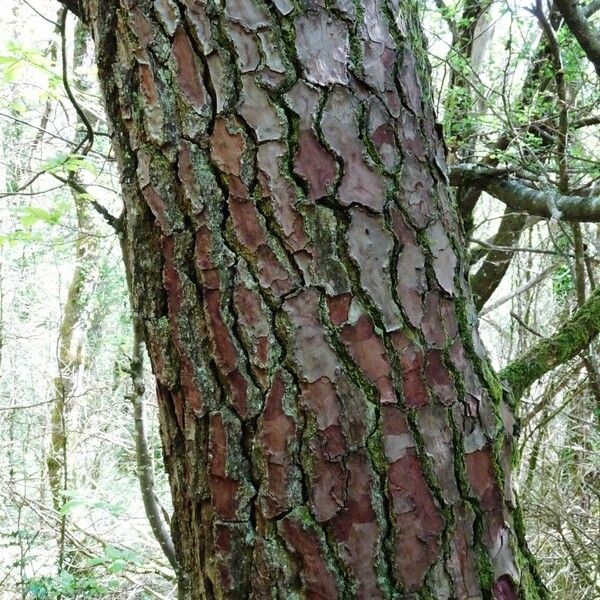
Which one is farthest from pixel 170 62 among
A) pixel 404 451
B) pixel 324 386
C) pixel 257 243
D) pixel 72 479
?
pixel 72 479

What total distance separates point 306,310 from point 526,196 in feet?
5.05

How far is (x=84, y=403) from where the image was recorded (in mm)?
6539

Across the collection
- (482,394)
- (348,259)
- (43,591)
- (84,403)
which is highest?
(84,403)

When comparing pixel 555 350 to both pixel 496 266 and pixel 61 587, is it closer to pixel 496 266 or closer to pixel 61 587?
pixel 496 266

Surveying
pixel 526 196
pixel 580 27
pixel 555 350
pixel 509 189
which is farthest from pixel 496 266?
pixel 555 350

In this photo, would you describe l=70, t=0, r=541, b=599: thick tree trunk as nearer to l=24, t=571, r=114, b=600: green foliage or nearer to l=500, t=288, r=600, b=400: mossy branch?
l=500, t=288, r=600, b=400: mossy branch

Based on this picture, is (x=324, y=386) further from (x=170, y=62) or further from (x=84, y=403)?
(x=84, y=403)

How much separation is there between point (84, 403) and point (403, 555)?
20.7 feet

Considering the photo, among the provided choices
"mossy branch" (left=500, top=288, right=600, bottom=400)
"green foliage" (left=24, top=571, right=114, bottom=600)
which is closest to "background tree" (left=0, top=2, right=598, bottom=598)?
"mossy branch" (left=500, top=288, right=600, bottom=400)

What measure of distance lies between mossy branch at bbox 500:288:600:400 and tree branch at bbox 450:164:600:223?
594mm

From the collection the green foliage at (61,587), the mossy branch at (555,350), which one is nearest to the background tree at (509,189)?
the mossy branch at (555,350)

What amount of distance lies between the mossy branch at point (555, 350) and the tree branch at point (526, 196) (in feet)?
1.95

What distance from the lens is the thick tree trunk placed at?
0.75 metres

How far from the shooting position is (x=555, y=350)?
3.89ft
